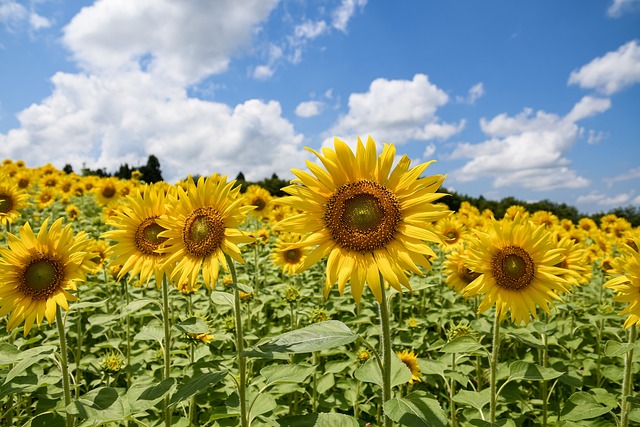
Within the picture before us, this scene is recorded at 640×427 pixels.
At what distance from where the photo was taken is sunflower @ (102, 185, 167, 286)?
300 centimetres

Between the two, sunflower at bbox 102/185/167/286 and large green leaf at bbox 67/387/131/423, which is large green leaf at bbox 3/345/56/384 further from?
sunflower at bbox 102/185/167/286

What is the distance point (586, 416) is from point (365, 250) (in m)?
2.17

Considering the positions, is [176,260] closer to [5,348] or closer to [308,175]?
[308,175]

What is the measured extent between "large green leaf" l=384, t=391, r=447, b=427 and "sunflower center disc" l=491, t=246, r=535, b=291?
1.34m

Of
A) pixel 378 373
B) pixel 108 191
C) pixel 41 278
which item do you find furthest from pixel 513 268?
pixel 108 191

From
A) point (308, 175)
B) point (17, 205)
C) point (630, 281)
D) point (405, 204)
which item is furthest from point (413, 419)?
point (17, 205)

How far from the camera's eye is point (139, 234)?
10.1 feet

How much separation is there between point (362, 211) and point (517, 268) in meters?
1.55

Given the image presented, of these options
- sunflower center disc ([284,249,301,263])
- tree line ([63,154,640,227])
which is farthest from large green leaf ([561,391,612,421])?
tree line ([63,154,640,227])

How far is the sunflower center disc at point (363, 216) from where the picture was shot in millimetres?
2160

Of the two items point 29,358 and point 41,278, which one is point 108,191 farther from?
point 29,358

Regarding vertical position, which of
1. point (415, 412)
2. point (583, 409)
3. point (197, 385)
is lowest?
point (583, 409)

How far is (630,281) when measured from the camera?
2996 mm

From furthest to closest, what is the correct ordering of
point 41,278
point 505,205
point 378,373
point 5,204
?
point 505,205 < point 5,204 < point 41,278 < point 378,373
